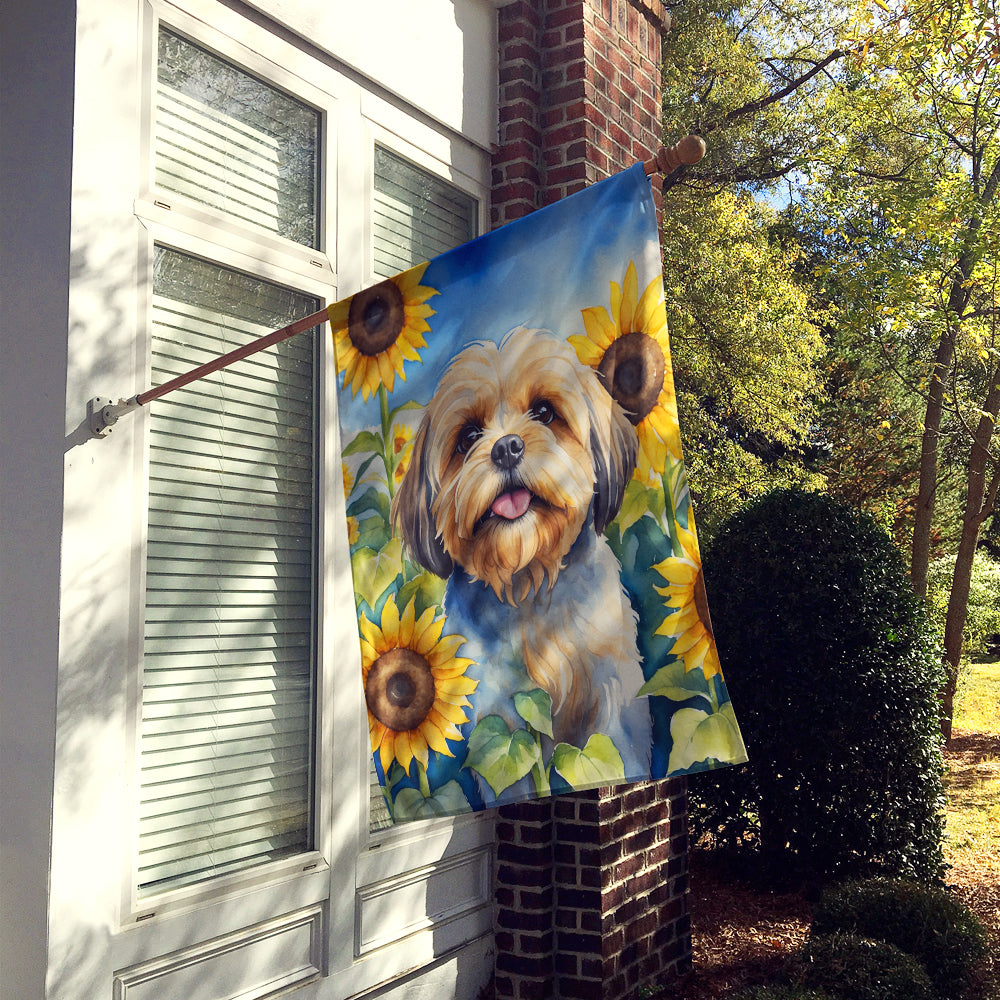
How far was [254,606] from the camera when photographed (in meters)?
3.32

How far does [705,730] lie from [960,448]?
11663mm

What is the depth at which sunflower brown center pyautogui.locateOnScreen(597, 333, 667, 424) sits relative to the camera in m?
2.36

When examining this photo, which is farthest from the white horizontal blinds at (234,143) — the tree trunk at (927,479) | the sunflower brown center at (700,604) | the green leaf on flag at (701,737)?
the tree trunk at (927,479)

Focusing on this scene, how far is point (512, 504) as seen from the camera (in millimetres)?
2463

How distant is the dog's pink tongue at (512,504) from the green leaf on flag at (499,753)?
504 mm

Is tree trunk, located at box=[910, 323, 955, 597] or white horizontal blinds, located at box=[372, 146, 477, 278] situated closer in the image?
white horizontal blinds, located at box=[372, 146, 477, 278]

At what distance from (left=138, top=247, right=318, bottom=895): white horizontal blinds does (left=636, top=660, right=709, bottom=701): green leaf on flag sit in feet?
4.90

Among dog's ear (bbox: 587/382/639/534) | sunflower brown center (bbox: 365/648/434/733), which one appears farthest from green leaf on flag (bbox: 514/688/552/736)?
dog's ear (bbox: 587/382/639/534)

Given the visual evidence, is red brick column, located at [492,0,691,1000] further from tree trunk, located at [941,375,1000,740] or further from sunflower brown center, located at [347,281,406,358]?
tree trunk, located at [941,375,1000,740]

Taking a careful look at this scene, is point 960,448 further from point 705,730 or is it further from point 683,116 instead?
point 705,730

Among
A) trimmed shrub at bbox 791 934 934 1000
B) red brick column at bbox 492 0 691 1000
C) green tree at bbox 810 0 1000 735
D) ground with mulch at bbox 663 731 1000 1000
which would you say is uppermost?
green tree at bbox 810 0 1000 735

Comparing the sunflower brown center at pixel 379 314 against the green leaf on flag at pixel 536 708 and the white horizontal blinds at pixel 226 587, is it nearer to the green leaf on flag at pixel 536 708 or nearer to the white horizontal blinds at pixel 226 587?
the white horizontal blinds at pixel 226 587

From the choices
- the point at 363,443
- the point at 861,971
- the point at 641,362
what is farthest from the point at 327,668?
the point at 861,971

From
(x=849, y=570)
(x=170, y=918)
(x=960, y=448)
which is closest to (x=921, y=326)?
(x=960, y=448)
